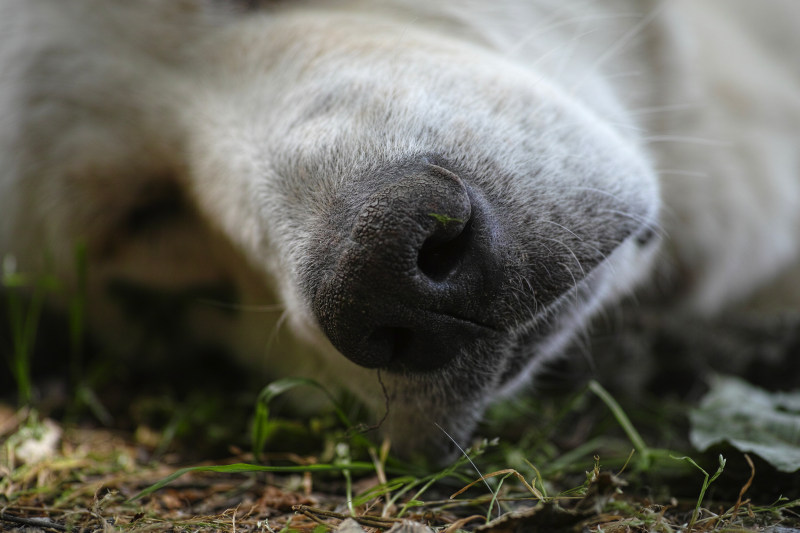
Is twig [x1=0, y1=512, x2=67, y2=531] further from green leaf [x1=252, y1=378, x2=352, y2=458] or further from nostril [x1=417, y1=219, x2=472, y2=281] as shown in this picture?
nostril [x1=417, y1=219, x2=472, y2=281]

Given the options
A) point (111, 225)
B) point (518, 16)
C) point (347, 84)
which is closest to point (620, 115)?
point (518, 16)

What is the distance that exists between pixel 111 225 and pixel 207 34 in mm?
750

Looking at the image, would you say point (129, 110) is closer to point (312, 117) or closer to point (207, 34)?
point (207, 34)

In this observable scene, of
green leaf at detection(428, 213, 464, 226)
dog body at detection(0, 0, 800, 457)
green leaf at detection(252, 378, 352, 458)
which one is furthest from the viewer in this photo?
green leaf at detection(252, 378, 352, 458)

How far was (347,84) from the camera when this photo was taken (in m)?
1.94

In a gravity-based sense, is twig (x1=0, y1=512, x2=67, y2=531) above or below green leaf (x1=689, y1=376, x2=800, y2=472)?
below

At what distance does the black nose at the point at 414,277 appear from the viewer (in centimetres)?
142

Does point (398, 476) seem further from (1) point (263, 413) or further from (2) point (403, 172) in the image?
(2) point (403, 172)

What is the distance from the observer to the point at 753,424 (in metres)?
1.82

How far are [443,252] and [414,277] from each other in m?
0.10

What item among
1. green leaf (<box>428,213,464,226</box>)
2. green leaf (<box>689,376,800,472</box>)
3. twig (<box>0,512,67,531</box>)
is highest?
green leaf (<box>428,213,464,226</box>)

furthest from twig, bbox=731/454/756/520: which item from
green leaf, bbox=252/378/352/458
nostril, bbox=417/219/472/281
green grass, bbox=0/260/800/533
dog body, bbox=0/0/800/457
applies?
green leaf, bbox=252/378/352/458

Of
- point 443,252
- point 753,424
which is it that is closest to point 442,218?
point 443,252

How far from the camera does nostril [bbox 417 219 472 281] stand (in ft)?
4.75
